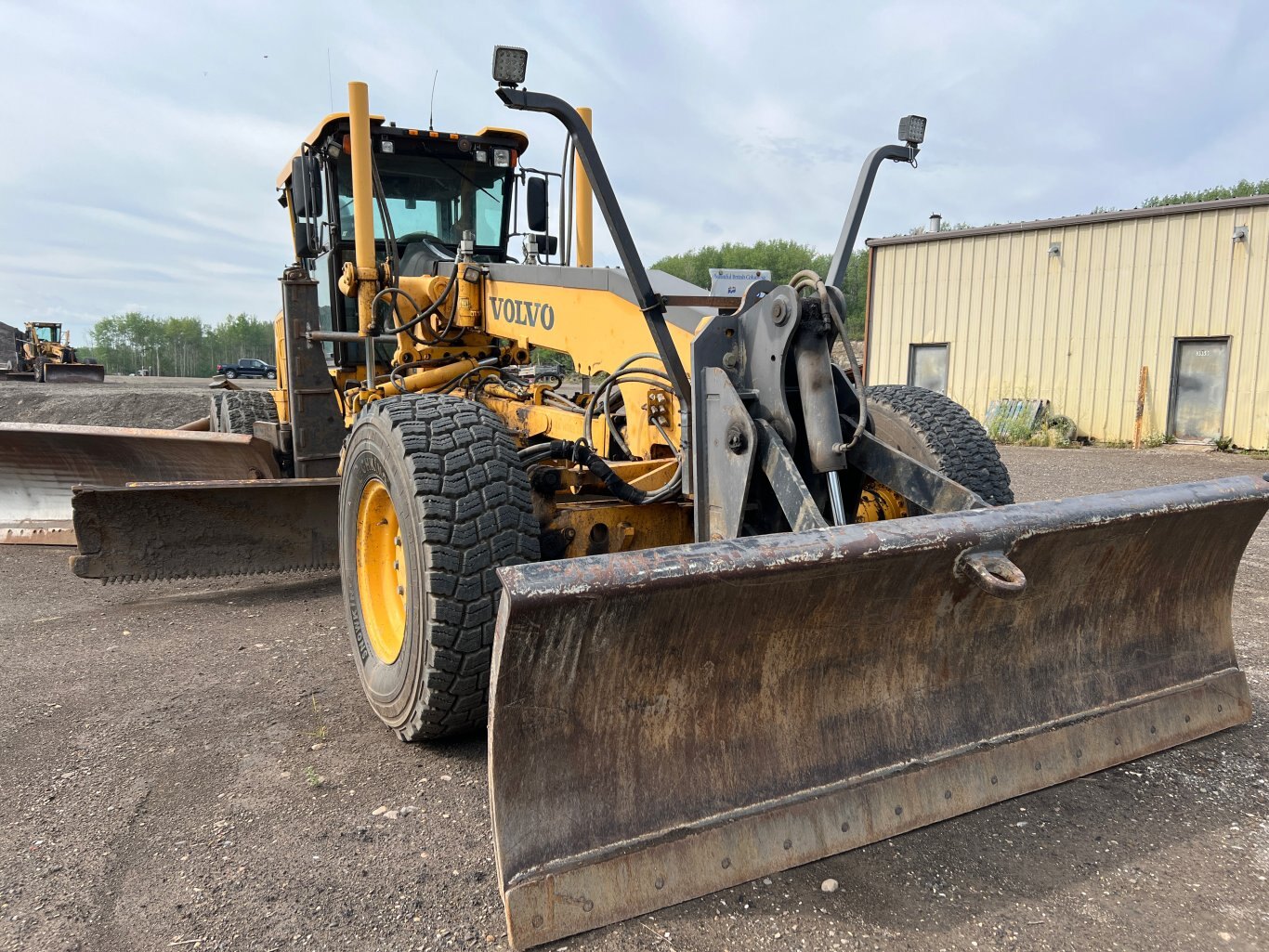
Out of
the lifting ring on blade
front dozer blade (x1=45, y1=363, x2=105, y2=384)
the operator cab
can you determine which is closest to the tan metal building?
the operator cab

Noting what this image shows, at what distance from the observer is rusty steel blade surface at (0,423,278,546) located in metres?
6.05

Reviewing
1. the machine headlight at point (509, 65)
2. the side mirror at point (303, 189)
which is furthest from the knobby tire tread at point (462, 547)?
the side mirror at point (303, 189)

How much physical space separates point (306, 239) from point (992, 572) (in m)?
4.59

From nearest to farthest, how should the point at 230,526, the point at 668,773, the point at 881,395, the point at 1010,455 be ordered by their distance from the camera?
the point at 668,773
the point at 881,395
the point at 230,526
the point at 1010,455

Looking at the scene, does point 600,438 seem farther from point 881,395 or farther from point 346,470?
point 881,395

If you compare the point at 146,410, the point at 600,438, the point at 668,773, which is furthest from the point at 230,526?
the point at 146,410

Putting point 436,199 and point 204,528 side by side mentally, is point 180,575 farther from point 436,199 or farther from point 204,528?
point 436,199

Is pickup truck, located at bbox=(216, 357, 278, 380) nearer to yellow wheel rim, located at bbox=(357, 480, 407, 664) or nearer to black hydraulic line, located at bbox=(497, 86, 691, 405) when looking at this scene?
yellow wheel rim, located at bbox=(357, 480, 407, 664)

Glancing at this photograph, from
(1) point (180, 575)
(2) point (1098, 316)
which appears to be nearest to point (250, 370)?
(2) point (1098, 316)

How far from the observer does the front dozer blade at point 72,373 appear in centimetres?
3192

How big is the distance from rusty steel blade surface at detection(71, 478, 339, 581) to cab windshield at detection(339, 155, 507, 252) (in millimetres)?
1836

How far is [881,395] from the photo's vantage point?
14.0ft

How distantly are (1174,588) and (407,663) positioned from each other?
2.70 meters

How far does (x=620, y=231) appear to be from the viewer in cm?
317
